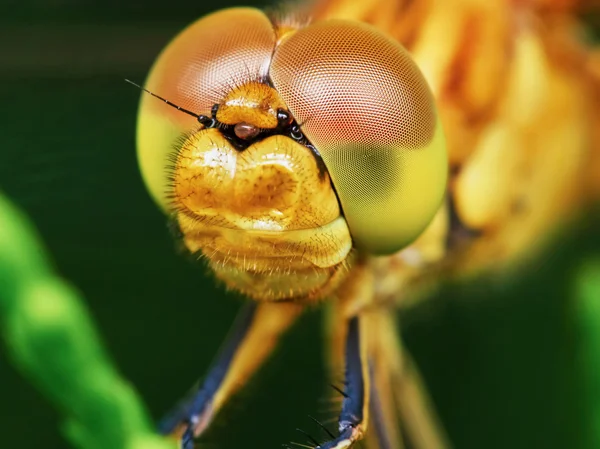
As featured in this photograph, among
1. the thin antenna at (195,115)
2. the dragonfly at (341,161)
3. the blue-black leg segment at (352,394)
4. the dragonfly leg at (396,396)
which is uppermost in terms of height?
the thin antenna at (195,115)

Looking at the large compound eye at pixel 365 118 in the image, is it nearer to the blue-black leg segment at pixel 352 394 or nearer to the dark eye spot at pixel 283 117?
the dark eye spot at pixel 283 117

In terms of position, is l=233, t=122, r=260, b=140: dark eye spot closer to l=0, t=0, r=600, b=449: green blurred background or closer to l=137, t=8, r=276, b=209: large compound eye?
l=137, t=8, r=276, b=209: large compound eye

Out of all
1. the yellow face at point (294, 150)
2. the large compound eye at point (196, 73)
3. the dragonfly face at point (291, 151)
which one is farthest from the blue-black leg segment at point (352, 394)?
the large compound eye at point (196, 73)

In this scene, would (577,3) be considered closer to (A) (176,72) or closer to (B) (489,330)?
(B) (489,330)

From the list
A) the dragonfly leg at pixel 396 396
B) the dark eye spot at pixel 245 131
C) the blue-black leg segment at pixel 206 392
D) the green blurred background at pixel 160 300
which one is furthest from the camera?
the green blurred background at pixel 160 300

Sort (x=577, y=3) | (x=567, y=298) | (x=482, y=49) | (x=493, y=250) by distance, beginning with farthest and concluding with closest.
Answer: (x=567, y=298) < (x=577, y=3) < (x=493, y=250) < (x=482, y=49)

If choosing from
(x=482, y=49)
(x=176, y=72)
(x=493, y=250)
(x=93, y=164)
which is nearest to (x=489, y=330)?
(x=493, y=250)

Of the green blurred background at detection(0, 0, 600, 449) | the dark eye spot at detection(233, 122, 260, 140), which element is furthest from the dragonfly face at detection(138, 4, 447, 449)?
the green blurred background at detection(0, 0, 600, 449)
